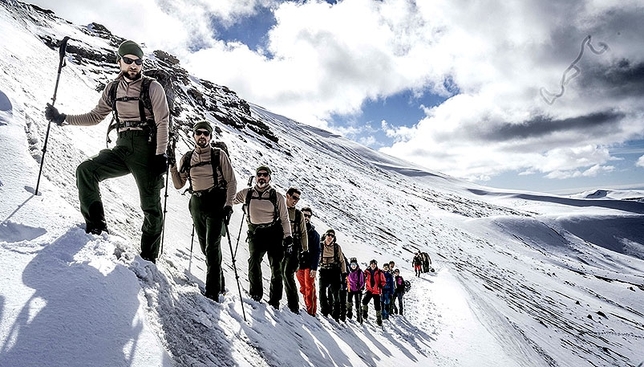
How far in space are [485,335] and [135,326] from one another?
14785 millimetres

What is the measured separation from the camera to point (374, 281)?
12.4 meters

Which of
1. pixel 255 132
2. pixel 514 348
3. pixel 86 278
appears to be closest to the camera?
pixel 86 278

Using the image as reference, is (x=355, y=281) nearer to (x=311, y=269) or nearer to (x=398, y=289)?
(x=311, y=269)

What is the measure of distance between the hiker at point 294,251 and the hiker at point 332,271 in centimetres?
250

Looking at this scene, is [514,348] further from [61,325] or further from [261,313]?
[61,325]

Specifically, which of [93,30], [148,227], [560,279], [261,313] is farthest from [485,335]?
[93,30]

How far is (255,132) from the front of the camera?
66.6 meters

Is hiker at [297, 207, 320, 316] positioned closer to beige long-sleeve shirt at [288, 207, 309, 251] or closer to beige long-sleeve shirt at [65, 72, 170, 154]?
beige long-sleeve shirt at [288, 207, 309, 251]

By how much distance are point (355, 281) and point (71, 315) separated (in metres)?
10.1

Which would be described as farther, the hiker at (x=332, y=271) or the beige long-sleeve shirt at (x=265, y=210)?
the hiker at (x=332, y=271)

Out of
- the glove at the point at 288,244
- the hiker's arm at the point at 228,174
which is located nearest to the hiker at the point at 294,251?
the glove at the point at 288,244

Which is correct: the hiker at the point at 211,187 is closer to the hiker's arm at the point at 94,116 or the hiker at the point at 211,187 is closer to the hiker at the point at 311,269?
the hiker's arm at the point at 94,116

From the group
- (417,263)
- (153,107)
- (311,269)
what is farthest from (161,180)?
(417,263)

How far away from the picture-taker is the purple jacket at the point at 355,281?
11961mm
